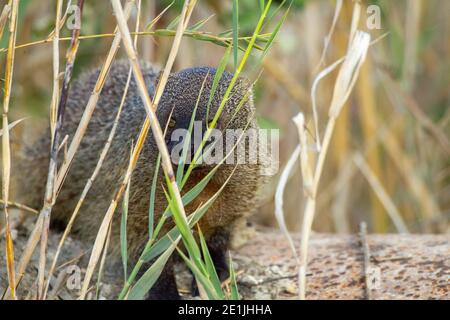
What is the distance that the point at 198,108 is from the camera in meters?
1.89

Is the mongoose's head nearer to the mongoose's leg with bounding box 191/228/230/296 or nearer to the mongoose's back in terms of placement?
the mongoose's back

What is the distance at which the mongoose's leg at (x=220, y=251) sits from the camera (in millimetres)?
2326

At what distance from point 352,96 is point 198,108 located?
215cm

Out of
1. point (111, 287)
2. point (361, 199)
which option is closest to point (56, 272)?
point (111, 287)

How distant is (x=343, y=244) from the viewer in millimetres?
2369

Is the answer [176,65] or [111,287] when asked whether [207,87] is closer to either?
[111,287]

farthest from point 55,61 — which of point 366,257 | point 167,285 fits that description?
point 366,257

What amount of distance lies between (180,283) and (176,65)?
151cm

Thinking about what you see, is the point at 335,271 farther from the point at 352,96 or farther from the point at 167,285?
the point at 352,96

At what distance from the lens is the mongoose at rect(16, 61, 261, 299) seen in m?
1.98

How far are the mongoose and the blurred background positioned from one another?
0.50 m

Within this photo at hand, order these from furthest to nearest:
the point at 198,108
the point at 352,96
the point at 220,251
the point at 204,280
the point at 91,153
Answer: the point at 352,96 → the point at 91,153 → the point at 220,251 → the point at 198,108 → the point at 204,280

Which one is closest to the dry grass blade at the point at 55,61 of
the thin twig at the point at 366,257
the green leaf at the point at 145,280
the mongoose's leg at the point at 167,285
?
the green leaf at the point at 145,280

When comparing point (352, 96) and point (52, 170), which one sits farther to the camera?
point (352, 96)
